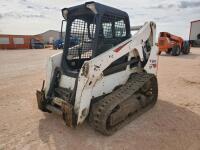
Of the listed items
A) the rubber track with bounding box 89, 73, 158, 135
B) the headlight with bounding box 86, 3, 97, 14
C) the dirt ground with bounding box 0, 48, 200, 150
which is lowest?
the dirt ground with bounding box 0, 48, 200, 150

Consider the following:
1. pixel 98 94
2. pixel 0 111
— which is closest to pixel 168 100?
pixel 98 94

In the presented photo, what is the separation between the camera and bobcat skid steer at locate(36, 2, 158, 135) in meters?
3.65

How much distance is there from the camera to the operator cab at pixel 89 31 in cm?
402

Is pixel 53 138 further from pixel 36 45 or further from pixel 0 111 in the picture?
pixel 36 45

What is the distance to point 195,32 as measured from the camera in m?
32.9

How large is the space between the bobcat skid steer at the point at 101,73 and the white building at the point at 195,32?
2999cm

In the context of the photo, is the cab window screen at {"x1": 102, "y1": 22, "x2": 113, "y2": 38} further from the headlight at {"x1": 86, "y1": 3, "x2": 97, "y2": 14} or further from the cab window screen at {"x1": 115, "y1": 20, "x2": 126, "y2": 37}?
the headlight at {"x1": 86, "y1": 3, "x2": 97, "y2": 14}

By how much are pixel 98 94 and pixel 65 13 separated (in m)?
1.80

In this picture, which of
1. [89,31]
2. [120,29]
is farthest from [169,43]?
[89,31]

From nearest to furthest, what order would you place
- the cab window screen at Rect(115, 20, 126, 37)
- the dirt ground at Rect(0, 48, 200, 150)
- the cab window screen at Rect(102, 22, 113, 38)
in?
1. the dirt ground at Rect(0, 48, 200, 150)
2. the cab window screen at Rect(102, 22, 113, 38)
3. the cab window screen at Rect(115, 20, 126, 37)

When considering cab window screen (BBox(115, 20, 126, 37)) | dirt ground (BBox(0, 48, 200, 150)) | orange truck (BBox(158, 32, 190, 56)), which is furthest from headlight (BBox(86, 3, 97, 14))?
orange truck (BBox(158, 32, 190, 56))

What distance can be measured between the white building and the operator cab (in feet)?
101

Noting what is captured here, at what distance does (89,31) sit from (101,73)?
1.12 metres

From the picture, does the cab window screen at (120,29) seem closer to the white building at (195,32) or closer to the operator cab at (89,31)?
the operator cab at (89,31)
